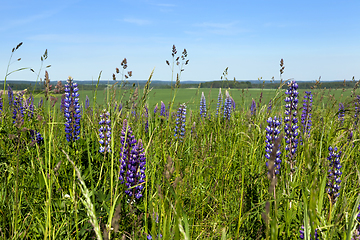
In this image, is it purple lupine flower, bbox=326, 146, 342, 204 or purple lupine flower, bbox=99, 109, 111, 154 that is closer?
purple lupine flower, bbox=326, 146, 342, 204

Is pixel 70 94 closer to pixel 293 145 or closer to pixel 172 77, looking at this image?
pixel 172 77

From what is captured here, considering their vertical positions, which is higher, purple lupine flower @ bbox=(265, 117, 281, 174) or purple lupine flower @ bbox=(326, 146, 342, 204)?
purple lupine flower @ bbox=(265, 117, 281, 174)

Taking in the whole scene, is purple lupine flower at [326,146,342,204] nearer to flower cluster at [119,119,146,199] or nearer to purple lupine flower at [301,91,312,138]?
purple lupine flower at [301,91,312,138]

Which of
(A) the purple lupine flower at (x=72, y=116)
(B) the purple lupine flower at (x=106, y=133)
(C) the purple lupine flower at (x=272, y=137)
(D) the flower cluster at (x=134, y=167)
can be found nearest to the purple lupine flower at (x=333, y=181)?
(C) the purple lupine flower at (x=272, y=137)

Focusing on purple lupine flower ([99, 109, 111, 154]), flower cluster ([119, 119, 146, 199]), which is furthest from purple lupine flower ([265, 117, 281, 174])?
purple lupine flower ([99, 109, 111, 154])

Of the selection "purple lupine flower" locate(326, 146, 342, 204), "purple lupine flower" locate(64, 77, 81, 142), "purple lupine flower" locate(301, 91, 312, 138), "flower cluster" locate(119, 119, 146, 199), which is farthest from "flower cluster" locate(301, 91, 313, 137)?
"purple lupine flower" locate(64, 77, 81, 142)

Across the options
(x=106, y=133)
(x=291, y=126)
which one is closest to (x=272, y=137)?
(x=291, y=126)

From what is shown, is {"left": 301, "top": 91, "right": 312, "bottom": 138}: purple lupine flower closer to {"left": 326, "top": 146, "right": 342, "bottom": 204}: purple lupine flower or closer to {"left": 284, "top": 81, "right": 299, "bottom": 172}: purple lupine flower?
{"left": 284, "top": 81, "right": 299, "bottom": 172}: purple lupine flower

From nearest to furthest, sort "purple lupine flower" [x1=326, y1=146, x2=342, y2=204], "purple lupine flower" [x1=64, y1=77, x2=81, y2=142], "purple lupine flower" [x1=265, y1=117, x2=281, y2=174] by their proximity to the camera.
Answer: "purple lupine flower" [x1=326, y1=146, x2=342, y2=204] → "purple lupine flower" [x1=265, y1=117, x2=281, y2=174] → "purple lupine flower" [x1=64, y1=77, x2=81, y2=142]

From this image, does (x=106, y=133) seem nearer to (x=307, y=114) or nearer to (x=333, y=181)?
(x=333, y=181)

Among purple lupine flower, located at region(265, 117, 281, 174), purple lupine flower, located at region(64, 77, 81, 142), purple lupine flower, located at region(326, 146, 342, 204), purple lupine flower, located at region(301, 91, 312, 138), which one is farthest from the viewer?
purple lupine flower, located at region(64, 77, 81, 142)

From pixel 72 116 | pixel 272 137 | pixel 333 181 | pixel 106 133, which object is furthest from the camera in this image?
pixel 72 116

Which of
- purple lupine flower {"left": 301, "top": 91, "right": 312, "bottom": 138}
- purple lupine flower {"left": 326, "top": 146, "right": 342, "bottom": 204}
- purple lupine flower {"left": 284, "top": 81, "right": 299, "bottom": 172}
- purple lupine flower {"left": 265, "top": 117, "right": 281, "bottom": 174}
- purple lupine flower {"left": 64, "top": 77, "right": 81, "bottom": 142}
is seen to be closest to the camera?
purple lupine flower {"left": 326, "top": 146, "right": 342, "bottom": 204}

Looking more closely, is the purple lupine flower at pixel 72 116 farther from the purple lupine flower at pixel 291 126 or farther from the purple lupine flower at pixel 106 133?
the purple lupine flower at pixel 291 126
